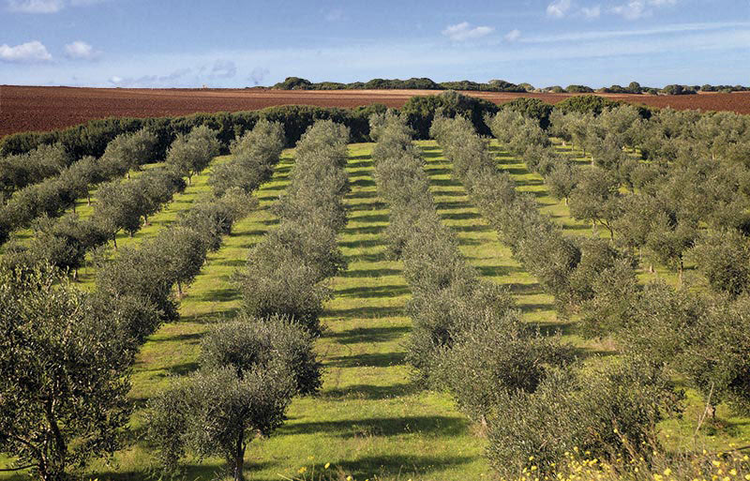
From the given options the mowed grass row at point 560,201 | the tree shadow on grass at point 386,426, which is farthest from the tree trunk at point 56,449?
the mowed grass row at point 560,201

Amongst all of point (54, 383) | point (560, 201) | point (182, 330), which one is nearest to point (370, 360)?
point (182, 330)

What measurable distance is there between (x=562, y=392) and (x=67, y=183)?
271 ft

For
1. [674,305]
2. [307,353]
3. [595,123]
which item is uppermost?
[595,123]

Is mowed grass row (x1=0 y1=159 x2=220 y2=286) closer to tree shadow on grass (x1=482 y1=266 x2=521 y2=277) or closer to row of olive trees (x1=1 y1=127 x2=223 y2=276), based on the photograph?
row of olive trees (x1=1 y1=127 x2=223 y2=276)

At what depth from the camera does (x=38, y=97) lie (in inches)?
5374

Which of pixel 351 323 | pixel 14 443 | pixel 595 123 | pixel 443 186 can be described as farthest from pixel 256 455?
pixel 595 123

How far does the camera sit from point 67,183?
7800 centimetres

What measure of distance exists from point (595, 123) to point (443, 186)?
1968 inches

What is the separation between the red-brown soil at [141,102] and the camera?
12188 cm

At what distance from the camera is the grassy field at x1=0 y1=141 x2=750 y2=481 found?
27.4 m

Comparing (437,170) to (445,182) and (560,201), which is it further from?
(560,201)

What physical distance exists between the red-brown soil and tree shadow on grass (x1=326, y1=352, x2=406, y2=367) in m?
114

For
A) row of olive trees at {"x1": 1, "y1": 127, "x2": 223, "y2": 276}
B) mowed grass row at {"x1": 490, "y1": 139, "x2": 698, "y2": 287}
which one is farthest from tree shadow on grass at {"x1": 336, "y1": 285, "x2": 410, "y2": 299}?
row of olive trees at {"x1": 1, "y1": 127, "x2": 223, "y2": 276}

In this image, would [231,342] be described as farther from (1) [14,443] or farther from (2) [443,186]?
(2) [443,186]
